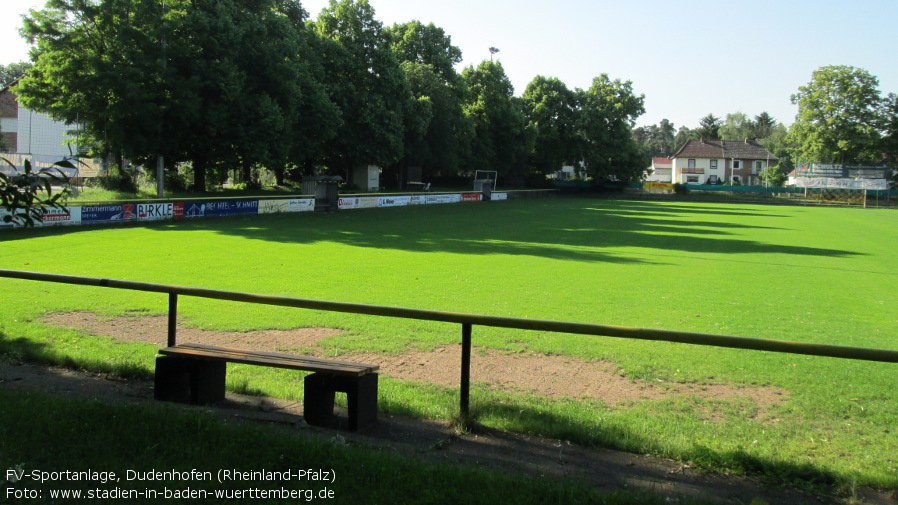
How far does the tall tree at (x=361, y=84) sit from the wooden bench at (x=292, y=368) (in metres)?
49.7

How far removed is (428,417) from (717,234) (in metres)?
32.0

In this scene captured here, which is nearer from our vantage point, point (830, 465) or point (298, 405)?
point (830, 465)

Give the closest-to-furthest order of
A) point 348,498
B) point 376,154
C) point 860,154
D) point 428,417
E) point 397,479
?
point 348,498
point 397,479
point 428,417
point 376,154
point 860,154

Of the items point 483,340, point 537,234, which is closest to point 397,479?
point 483,340

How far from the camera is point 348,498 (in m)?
4.05

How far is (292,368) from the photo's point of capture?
5867 millimetres

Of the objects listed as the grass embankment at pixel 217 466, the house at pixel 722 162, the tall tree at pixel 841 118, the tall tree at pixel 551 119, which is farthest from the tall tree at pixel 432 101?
the house at pixel 722 162

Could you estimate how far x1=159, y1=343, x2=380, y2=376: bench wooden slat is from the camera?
579cm

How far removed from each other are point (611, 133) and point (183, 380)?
3407 inches

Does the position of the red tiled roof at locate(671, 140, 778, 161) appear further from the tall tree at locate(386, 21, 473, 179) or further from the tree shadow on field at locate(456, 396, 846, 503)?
the tree shadow on field at locate(456, 396, 846, 503)

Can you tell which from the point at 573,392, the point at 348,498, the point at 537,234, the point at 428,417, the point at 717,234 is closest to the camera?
the point at 348,498

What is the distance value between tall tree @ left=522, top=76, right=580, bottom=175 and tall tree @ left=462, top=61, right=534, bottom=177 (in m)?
6.26

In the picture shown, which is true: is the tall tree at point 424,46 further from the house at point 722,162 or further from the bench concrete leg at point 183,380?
the bench concrete leg at point 183,380

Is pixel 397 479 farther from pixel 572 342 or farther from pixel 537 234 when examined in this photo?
pixel 537 234
